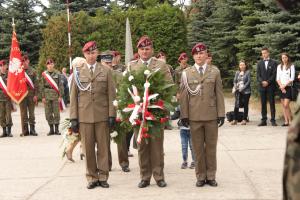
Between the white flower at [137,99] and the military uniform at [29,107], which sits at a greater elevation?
the white flower at [137,99]

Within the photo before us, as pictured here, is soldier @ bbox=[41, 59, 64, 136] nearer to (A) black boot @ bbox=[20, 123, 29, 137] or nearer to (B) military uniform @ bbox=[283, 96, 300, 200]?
(A) black boot @ bbox=[20, 123, 29, 137]

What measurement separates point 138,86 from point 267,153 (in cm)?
355

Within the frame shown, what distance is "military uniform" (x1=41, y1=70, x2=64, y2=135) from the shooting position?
47.1 feet

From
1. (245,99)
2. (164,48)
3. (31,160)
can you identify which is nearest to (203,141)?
(31,160)

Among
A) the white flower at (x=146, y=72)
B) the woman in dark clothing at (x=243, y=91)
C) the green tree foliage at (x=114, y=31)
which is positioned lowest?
the woman in dark clothing at (x=243, y=91)

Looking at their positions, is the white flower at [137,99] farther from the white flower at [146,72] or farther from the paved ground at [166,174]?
the paved ground at [166,174]

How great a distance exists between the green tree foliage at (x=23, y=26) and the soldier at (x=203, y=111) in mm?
22554

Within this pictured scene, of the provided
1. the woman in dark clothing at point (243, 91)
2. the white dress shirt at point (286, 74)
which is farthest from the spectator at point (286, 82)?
the woman in dark clothing at point (243, 91)

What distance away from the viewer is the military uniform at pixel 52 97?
14367mm

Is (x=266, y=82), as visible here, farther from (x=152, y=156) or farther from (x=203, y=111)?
(x=152, y=156)

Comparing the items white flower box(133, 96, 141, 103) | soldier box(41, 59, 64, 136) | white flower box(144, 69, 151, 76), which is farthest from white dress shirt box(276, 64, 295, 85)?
white flower box(133, 96, 141, 103)

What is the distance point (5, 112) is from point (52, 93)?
1516 millimetres

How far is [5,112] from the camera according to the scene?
583 inches

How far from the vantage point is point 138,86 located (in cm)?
735
